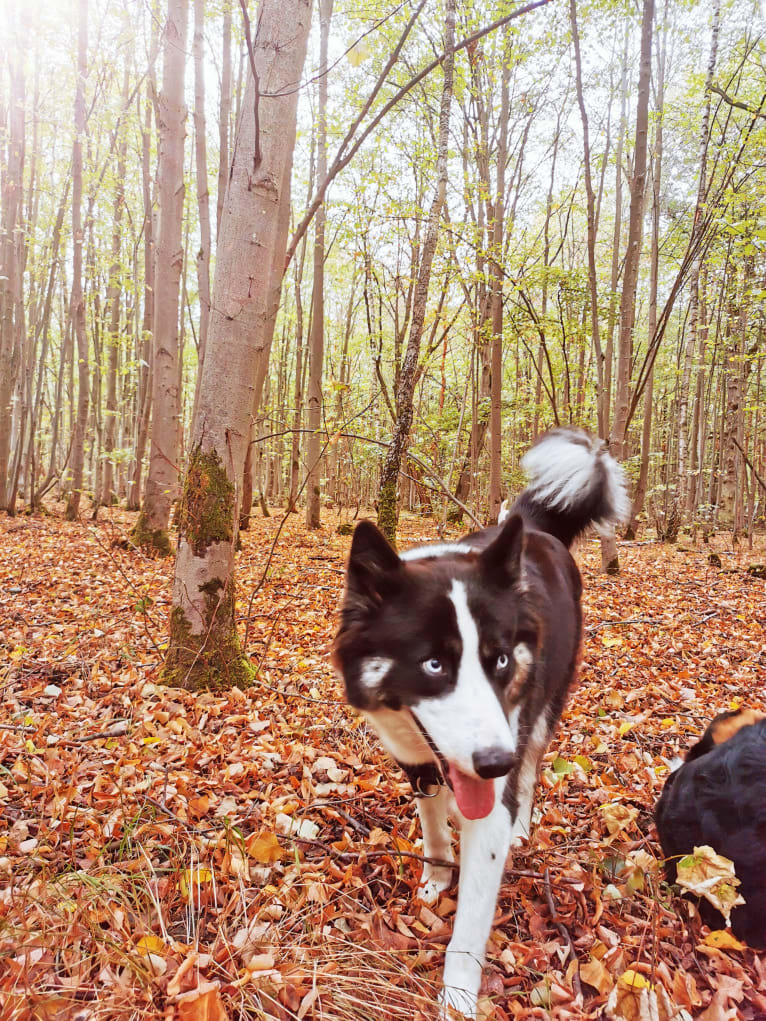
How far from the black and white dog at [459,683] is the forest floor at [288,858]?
0.79ft

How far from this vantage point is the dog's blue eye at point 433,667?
1843 mm

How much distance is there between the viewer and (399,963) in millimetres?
1916

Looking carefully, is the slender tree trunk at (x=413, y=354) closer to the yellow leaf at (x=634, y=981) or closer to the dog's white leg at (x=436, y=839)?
the dog's white leg at (x=436, y=839)

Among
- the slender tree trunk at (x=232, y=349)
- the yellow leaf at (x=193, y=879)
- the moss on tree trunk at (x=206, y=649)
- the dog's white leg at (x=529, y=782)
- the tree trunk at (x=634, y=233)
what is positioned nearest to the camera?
the yellow leaf at (x=193, y=879)

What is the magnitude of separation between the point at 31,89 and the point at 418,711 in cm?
1876

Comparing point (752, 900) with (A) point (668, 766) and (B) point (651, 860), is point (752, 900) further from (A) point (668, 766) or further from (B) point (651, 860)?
(A) point (668, 766)

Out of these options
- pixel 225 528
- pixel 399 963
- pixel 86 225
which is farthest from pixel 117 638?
pixel 86 225

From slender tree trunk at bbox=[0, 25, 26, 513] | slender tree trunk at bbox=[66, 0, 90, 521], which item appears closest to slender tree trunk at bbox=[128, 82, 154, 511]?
slender tree trunk at bbox=[66, 0, 90, 521]

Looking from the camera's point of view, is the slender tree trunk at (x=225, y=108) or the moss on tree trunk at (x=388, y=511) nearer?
the moss on tree trunk at (x=388, y=511)

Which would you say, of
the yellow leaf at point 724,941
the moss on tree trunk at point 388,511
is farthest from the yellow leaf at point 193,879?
the moss on tree trunk at point 388,511

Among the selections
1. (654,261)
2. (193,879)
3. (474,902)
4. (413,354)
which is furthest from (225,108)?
(474,902)

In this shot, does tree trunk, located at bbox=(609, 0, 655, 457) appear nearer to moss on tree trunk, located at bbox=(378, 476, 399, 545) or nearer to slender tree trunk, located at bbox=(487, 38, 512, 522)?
slender tree trunk, located at bbox=(487, 38, 512, 522)

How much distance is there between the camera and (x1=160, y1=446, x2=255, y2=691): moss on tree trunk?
3688 millimetres

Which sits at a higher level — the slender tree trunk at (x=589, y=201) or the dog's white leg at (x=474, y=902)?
the slender tree trunk at (x=589, y=201)
